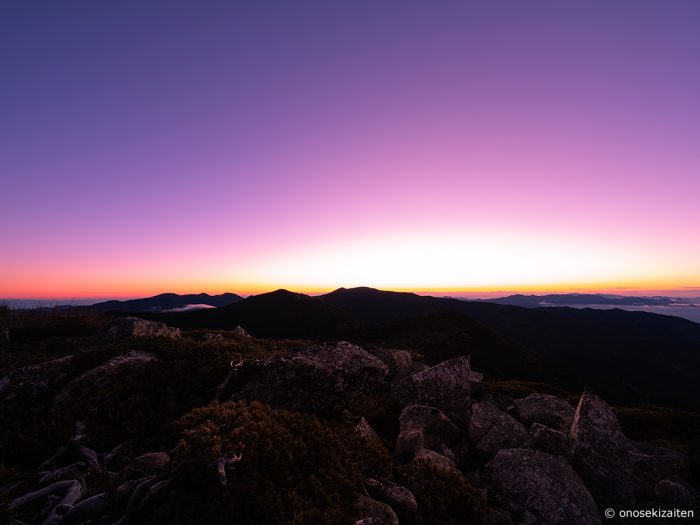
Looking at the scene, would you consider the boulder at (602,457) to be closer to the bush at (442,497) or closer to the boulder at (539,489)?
the boulder at (539,489)

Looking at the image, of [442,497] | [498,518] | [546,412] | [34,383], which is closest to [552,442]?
[546,412]

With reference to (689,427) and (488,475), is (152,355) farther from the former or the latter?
(689,427)

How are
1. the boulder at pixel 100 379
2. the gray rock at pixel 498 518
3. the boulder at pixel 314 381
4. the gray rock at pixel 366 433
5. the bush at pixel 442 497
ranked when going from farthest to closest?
1. the boulder at pixel 314 381
2. the boulder at pixel 100 379
3. the gray rock at pixel 366 433
4. the gray rock at pixel 498 518
5. the bush at pixel 442 497

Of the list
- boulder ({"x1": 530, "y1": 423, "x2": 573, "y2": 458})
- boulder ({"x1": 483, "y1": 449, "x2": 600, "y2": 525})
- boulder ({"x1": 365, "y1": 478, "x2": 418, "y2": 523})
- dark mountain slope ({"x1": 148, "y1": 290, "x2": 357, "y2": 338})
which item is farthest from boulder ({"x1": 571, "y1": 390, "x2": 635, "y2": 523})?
dark mountain slope ({"x1": 148, "y1": 290, "x2": 357, "y2": 338})

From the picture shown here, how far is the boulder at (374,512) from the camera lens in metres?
7.53

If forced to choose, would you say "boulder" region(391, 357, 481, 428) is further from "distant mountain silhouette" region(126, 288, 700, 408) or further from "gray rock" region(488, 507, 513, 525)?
"distant mountain silhouette" region(126, 288, 700, 408)

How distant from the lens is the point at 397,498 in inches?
343

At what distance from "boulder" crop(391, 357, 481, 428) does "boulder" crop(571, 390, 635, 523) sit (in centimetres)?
437

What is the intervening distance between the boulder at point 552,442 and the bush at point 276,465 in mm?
7445

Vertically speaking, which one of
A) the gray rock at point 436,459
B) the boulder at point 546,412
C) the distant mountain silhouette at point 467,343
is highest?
the gray rock at point 436,459

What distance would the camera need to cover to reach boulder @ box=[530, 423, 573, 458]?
12258mm

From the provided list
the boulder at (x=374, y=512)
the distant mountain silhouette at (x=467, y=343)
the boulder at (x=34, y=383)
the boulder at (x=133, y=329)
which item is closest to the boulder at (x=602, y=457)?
the boulder at (x=374, y=512)

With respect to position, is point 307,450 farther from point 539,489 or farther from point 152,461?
point 539,489

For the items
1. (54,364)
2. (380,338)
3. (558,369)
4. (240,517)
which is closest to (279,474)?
(240,517)
